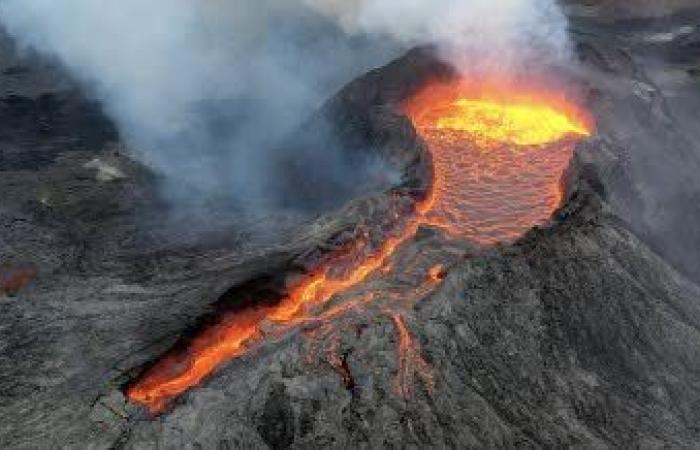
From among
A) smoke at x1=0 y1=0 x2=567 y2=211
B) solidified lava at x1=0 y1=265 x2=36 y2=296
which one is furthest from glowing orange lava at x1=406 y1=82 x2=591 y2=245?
solidified lava at x1=0 y1=265 x2=36 y2=296

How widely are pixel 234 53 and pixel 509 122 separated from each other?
37.3 feet

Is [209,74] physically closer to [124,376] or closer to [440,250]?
[440,250]

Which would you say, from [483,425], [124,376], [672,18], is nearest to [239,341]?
[124,376]

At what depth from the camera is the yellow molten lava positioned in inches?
784

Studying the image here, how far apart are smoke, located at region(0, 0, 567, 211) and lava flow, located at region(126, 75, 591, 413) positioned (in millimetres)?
1537

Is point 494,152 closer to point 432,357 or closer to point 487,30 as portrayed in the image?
point 487,30

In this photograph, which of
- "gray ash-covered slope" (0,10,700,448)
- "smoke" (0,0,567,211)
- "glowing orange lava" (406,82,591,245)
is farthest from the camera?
"smoke" (0,0,567,211)

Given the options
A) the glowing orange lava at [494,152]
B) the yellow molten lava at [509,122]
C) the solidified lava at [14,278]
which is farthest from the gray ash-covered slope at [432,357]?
the yellow molten lava at [509,122]

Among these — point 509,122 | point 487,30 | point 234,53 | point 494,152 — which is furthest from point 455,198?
point 234,53

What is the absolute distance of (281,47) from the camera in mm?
29547

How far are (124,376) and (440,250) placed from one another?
5.40m

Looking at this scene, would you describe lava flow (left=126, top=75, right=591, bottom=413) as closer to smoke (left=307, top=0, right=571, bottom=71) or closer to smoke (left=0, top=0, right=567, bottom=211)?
smoke (left=307, top=0, right=571, bottom=71)

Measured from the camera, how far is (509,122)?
67.8ft

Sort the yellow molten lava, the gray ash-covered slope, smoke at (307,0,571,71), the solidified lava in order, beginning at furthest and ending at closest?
smoke at (307,0,571,71), the yellow molten lava, the solidified lava, the gray ash-covered slope
